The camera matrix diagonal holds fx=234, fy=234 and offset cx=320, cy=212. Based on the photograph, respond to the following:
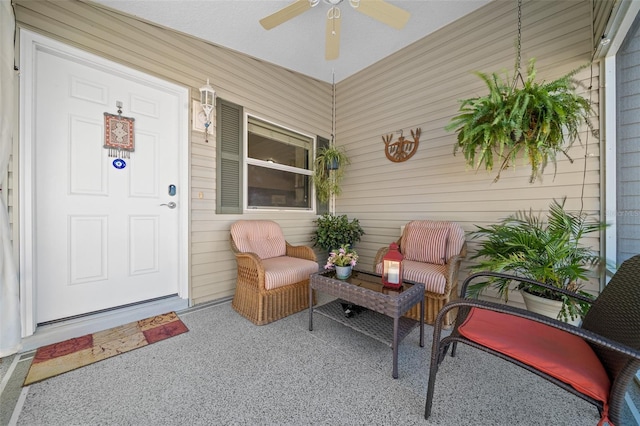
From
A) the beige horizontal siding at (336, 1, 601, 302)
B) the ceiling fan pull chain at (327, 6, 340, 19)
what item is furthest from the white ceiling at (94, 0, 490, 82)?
the ceiling fan pull chain at (327, 6, 340, 19)

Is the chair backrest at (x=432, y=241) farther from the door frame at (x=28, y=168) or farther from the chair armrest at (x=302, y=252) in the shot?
the door frame at (x=28, y=168)

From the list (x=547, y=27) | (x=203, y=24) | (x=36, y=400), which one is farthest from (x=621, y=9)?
(x=36, y=400)

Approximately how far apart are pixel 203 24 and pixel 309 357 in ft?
11.1

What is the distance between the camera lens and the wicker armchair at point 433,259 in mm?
2135

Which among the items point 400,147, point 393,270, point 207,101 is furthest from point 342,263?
point 207,101

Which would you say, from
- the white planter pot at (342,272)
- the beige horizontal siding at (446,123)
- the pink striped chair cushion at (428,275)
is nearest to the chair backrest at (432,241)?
the pink striped chair cushion at (428,275)

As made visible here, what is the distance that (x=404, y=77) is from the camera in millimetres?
3277

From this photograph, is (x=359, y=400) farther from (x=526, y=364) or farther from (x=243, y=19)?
(x=243, y=19)

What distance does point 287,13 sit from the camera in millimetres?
2004

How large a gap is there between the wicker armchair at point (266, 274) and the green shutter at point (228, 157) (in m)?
0.36

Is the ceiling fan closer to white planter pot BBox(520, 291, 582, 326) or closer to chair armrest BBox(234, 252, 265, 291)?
chair armrest BBox(234, 252, 265, 291)

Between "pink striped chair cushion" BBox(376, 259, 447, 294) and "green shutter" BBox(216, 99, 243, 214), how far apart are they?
1957 mm

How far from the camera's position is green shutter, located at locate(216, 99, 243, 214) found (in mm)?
2824

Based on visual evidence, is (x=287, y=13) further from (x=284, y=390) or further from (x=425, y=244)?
(x=284, y=390)
